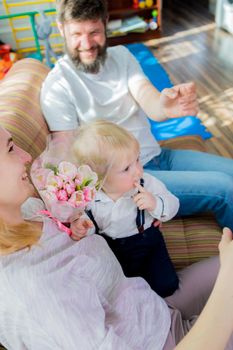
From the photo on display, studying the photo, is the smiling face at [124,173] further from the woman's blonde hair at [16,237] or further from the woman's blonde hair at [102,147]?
the woman's blonde hair at [16,237]

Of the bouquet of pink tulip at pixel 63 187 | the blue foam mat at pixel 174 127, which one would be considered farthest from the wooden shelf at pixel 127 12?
the bouquet of pink tulip at pixel 63 187

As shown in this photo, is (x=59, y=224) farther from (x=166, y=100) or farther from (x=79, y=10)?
(x=79, y=10)

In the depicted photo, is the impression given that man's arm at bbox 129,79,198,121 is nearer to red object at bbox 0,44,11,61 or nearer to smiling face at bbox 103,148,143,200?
smiling face at bbox 103,148,143,200

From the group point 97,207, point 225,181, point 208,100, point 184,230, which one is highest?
point 97,207

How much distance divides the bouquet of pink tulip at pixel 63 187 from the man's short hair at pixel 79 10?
72 centimetres

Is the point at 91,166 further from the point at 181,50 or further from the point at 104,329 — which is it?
the point at 181,50

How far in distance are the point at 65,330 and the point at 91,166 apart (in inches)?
17.6

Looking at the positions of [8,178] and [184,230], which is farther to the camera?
[184,230]

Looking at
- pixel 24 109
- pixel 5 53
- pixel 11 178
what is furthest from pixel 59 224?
pixel 5 53

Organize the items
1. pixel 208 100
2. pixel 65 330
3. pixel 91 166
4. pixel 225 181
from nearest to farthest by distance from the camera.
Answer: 1. pixel 65 330
2. pixel 91 166
3. pixel 225 181
4. pixel 208 100

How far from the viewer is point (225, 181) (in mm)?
1325

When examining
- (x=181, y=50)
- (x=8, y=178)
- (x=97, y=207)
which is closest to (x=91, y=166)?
(x=97, y=207)

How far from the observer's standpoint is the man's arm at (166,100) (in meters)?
1.22

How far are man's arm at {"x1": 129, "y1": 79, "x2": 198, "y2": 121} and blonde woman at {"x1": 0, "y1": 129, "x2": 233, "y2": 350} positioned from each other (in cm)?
62
